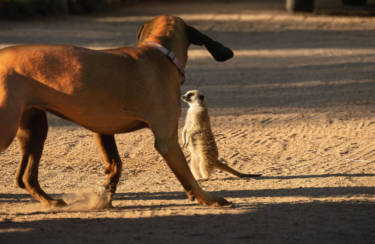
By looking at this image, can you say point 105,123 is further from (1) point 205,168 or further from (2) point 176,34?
(1) point 205,168

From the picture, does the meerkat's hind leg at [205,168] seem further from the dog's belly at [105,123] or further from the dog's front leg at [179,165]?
the dog's belly at [105,123]

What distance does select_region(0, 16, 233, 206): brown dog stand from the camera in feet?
15.6

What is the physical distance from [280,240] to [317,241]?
0.27 metres

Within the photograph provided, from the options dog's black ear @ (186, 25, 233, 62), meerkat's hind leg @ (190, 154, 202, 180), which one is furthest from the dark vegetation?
dog's black ear @ (186, 25, 233, 62)

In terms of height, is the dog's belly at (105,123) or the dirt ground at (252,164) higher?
the dog's belly at (105,123)

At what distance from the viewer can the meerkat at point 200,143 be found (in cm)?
706

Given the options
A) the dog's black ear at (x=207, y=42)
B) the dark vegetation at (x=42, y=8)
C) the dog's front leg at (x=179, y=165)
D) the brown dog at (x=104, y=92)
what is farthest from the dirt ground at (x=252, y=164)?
the dark vegetation at (x=42, y=8)

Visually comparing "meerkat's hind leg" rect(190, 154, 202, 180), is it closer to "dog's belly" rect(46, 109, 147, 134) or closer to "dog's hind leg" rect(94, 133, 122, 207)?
"dog's hind leg" rect(94, 133, 122, 207)

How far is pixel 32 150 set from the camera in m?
5.56

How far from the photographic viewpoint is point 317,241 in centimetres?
485

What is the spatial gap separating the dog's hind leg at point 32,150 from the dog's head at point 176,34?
1.15 metres

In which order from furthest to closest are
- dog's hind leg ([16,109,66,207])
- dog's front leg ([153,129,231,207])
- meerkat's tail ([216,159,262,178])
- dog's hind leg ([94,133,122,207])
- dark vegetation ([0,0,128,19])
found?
1. dark vegetation ([0,0,128,19])
2. meerkat's tail ([216,159,262,178])
3. dog's hind leg ([94,133,122,207])
4. dog's hind leg ([16,109,66,207])
5. dog's front leg ([153,129,231,207])

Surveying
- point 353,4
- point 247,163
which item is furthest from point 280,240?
point 353,4

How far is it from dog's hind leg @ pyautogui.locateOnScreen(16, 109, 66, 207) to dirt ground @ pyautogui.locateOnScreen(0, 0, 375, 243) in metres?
0.16
